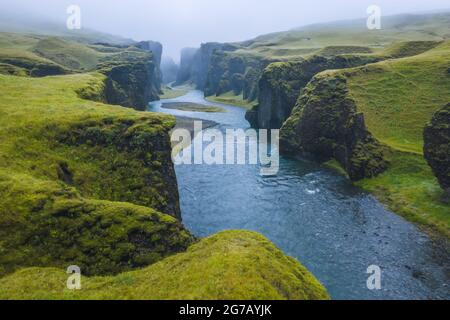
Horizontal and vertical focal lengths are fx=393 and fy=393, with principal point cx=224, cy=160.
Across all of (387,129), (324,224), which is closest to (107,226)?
(324,224)

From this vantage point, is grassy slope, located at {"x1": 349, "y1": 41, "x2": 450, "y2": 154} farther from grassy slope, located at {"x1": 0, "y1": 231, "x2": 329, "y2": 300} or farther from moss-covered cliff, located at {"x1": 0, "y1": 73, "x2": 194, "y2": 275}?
grassy slope, located at {"x1": 0, "y1": 231, "x2": 329, "y2": 300}

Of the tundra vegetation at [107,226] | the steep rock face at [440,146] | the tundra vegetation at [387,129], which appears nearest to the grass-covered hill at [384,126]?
the tundra vegetation at [387,129]
